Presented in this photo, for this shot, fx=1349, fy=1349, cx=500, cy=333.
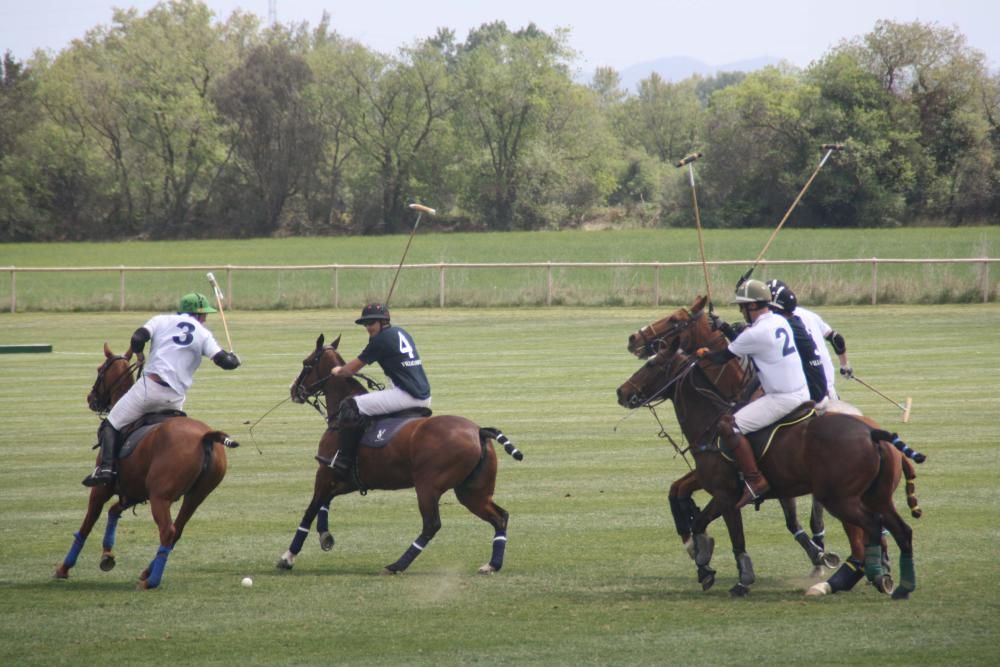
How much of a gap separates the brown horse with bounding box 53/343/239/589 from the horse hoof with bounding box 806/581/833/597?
463 centimetres

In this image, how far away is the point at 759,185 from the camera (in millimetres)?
78312

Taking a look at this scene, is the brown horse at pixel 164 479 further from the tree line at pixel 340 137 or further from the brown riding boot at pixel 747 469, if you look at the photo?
the tree line at pixel 340 137

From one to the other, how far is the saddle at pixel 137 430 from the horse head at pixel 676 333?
158 inches

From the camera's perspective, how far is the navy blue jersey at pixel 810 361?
455 inches

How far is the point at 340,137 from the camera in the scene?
316 feet

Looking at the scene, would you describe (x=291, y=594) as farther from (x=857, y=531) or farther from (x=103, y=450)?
(x=857, y=531)

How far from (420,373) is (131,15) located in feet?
324

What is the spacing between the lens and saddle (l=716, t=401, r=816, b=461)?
10.7 meters

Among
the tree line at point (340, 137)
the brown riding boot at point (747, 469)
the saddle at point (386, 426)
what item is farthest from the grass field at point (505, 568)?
the tree line at point (340, 137)

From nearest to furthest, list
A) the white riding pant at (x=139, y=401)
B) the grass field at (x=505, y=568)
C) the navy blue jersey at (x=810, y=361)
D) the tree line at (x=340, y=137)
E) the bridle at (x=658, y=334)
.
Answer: the grass field at (x=505, y=568) → the white riding pant at (x=139, y=401) → the navy blue jersey at (x=810, y=361) → the bridle at (x=658, y=334) → the tree line at (x=340, y=137)

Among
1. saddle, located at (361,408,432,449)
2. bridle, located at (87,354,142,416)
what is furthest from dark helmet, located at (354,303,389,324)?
bridle, located at (87,354,142,416)

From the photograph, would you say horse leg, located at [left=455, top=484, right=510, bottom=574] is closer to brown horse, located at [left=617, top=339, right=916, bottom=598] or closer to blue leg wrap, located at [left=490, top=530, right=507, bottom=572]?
blue leg wrap, located at [left=490, top=530, right=507, bottom=572]

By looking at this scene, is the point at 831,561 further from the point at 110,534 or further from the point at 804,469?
the point at 110,534

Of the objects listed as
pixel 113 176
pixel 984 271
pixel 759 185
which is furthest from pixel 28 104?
pixel 984 271
